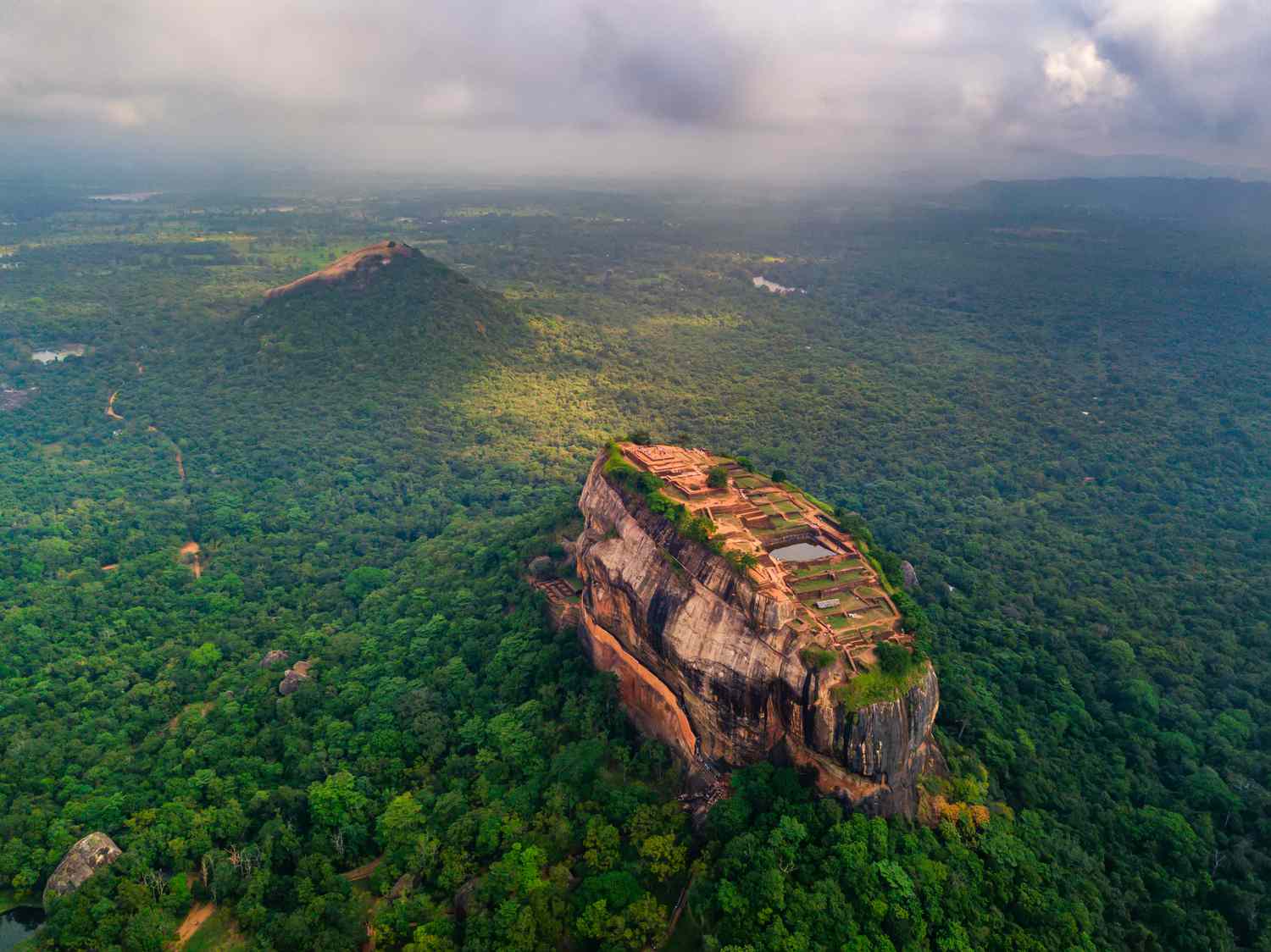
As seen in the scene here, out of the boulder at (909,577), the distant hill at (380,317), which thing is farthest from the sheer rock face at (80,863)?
the distant hill at (380,317)

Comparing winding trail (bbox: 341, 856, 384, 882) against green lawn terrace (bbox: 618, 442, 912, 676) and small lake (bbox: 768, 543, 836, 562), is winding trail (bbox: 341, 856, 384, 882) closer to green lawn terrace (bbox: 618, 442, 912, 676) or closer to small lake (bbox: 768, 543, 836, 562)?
green lawn terrace (bbox: 618, 442, 912, 676)

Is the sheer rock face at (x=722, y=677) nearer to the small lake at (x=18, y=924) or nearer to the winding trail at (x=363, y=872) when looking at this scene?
the winding trail at (x=363, y=872)

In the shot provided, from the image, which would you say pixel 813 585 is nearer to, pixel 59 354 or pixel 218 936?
pixel 218 936

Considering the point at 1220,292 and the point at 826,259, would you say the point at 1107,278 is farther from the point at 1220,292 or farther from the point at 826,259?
the point at 826,259

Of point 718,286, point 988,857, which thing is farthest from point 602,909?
point 718,286

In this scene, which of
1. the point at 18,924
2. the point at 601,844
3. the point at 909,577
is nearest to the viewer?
the point at 601,844

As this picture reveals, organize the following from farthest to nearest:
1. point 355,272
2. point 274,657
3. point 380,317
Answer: point 355,272, point 380,317, point 274,657

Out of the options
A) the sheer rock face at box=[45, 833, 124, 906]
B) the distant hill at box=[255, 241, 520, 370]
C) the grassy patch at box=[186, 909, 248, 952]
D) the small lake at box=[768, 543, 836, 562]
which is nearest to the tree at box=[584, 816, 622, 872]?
the small lake at box=[768, 543, 836, 562]

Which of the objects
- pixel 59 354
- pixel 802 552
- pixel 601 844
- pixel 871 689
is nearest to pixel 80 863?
pixel 601 844
